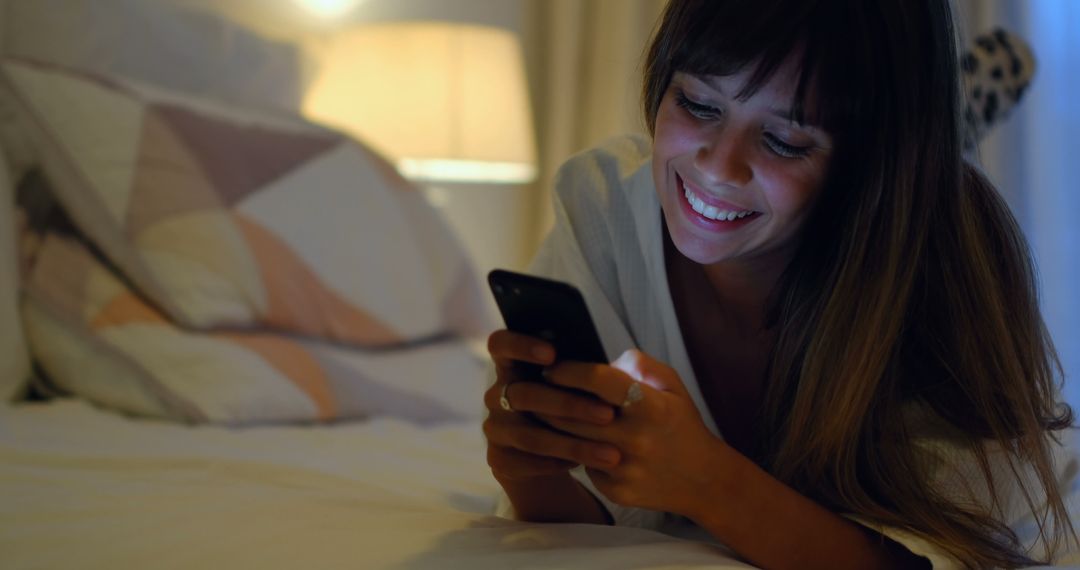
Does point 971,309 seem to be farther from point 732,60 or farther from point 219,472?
point 219,472

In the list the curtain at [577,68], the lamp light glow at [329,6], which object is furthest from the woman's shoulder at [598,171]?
the curtain at [577,68]

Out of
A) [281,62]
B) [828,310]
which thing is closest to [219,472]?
[828,310]

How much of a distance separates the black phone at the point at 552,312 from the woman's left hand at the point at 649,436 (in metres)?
0.01

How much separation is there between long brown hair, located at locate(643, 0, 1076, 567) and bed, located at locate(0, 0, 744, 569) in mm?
148

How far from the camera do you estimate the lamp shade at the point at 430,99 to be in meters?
2.02

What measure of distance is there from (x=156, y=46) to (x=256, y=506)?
105 cm

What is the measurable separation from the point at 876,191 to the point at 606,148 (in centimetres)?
32

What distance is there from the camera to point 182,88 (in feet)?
5.45

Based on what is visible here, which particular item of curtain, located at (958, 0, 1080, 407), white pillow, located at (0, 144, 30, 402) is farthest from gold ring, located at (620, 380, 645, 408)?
curtain, located at (958, 0, 1080, 407)

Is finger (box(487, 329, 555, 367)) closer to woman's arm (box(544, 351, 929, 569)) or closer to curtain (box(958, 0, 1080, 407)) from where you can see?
woman's arm (box(544, 351, 929, 569))

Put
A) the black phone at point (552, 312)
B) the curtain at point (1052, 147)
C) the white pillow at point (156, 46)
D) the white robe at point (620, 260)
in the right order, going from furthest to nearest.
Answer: the curtain at point (1052, 147)
the white pillow at point (156, 46)
the white robe at point (620, 260)
the black phone at point (552, 312)

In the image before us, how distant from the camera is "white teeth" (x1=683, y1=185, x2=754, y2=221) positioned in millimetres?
809

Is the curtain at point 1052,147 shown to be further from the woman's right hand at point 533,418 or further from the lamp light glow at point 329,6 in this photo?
the woman's right hand at point 533,418

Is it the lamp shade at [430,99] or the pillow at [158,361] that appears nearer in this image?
the pillow at [158,361]
